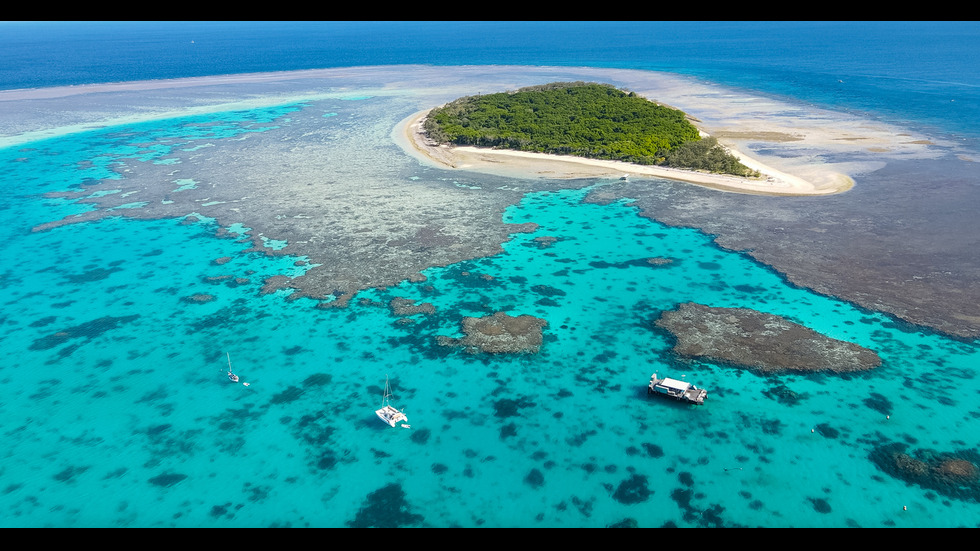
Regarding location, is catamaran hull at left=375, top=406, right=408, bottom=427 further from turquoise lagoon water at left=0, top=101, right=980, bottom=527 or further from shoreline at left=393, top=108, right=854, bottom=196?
shoreline at left=393, top=108, right=854, bottom=196

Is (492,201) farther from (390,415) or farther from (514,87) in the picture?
(514,87)

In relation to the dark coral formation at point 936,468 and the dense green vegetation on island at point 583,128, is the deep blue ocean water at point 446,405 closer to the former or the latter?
the dark coral formation at point 936,468

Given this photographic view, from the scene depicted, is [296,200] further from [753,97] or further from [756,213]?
[753,97]

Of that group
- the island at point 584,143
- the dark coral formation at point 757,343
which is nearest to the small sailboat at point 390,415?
the dark coral formation at point 757,343

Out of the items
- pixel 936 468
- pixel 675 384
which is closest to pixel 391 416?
pixel 675 384

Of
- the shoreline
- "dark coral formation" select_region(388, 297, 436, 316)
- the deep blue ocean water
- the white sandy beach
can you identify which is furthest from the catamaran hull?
the white sandy beach

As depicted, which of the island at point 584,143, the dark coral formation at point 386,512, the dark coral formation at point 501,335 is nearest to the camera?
the dark coral formation at point 386,512

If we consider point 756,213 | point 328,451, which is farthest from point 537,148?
point 328,451
